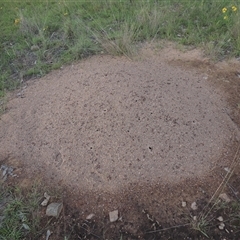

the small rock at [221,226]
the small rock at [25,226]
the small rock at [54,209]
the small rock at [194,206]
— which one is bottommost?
the small rock at [221,226]

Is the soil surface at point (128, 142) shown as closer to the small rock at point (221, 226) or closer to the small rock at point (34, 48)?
the small rock at point (221, 226)

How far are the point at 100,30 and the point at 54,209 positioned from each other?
2788 mm

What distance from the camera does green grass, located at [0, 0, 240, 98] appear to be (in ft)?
11.9

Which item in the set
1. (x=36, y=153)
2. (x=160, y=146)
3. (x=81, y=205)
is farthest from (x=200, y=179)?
(x=36, y=153)

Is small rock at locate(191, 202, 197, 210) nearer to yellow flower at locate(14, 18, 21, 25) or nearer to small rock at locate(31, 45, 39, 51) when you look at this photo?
small rock at locate(31, 45, 39, 51)

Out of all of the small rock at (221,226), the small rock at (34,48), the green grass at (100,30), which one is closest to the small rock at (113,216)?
the small rock at (221,226)

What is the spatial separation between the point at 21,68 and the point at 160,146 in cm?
230

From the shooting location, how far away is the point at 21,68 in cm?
373

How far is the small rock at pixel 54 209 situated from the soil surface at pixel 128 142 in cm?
6

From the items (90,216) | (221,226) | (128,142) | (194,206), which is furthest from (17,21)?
(221,226)

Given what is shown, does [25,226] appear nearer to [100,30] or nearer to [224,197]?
[224,197]

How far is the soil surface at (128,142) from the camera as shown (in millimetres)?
2125

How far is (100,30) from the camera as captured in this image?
412 centimetres

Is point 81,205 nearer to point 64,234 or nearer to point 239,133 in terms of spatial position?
point 64,234
